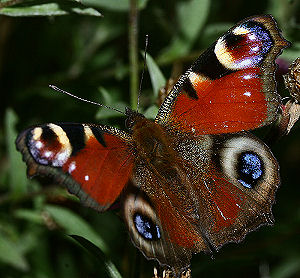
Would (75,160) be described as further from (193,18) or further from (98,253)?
(193,18)

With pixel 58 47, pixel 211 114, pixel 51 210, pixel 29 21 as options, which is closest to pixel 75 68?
pixel 58 47

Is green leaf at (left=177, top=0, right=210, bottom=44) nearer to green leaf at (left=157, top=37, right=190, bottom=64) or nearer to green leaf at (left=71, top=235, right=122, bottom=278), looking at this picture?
green leaf at (left=157, top=37, right=190, bottom=64)

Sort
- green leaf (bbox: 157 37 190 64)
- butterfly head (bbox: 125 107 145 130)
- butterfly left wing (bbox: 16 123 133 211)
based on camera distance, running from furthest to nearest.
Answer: green leaf (bbox: 157 37 190 64)
butterfly head (bbox: 125 107 145 130)
butterfly left wing (bbox: 16 123 133 211)

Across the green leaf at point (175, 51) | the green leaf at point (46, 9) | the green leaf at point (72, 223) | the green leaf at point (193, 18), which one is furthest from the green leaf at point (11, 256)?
the green leaf at point (193, 18)

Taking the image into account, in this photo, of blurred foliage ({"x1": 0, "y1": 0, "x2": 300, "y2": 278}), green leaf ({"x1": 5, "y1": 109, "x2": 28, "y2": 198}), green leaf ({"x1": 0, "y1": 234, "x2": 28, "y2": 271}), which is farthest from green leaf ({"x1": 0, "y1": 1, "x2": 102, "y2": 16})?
green leaf ({"x1": 0, "y1": 234, "x2": 28, "y2": 271})

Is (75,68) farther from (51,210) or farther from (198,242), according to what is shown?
(198,242)
